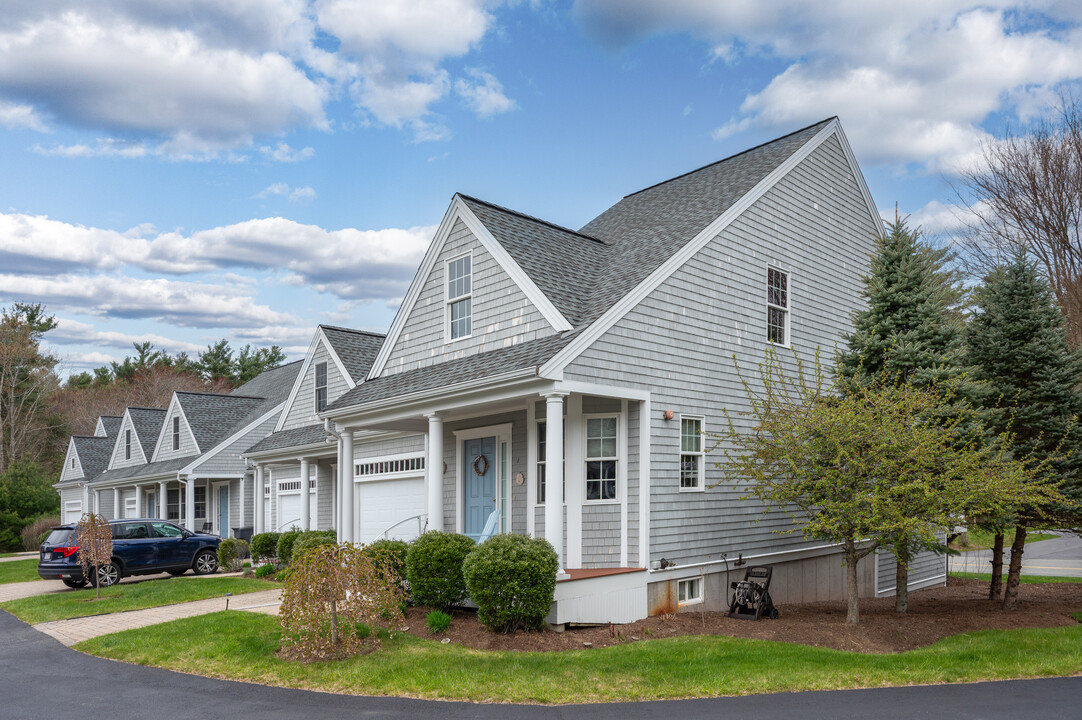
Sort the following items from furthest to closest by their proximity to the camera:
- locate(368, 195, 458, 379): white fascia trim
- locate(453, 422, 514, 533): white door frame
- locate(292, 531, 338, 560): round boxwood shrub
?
locate(292, 531, 338, 560): round boxwood shrub
locate(368, 195, 458, 379): white fascia trim
locate(453, 422, 514, 533): white door frame

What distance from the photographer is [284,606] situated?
31.7ft

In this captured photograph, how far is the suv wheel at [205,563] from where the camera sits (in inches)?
835

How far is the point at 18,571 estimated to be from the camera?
25.5 meters

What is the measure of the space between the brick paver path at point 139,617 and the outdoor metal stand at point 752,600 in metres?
7.03

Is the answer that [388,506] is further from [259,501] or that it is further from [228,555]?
[259,501]

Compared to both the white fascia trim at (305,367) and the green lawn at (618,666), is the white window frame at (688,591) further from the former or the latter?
the white fascia trim at (305,367)

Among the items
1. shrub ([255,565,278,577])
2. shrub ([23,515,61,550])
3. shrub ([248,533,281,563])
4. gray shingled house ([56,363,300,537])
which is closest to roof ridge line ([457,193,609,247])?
shrub ([255,565,278,577])

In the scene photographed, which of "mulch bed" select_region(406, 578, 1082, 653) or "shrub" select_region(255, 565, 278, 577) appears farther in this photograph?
"shrub" select_region(255, 565, 278, 577)

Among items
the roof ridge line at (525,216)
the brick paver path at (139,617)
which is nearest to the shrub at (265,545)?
the brick paver path at (139,617)

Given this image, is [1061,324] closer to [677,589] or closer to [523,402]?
[677,589]

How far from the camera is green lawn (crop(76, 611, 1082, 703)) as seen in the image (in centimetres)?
819

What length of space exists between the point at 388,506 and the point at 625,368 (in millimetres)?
9014

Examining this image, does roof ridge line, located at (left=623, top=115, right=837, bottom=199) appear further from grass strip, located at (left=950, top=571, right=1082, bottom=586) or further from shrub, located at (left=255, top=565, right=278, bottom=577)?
shrub, located at (left=255, top=565, right=278, bottom=577)

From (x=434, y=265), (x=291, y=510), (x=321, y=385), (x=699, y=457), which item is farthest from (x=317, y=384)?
(x=699, y=457)
